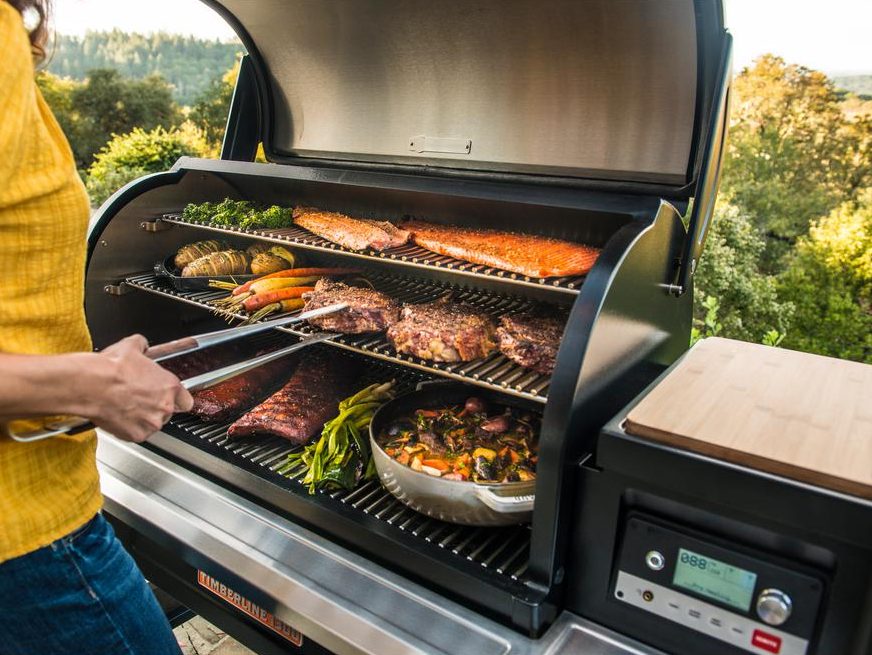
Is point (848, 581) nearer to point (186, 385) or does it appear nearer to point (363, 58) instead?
point (186, 385)

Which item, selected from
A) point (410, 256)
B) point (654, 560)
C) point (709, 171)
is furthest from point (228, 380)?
point (709, 171)

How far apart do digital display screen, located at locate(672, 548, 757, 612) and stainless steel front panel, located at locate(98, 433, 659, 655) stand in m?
0.26

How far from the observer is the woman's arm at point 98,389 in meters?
1.20

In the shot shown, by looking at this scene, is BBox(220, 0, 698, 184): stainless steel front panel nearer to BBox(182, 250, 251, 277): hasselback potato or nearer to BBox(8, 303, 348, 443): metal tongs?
BBox(182, 250, 251, 277): hasselback potato

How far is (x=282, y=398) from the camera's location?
108 inches

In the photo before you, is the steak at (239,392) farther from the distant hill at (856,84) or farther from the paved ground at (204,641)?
the distant hill at (856,84)

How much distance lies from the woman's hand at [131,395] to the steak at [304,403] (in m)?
1.15

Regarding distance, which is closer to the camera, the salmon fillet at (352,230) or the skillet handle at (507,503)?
the skillet handle at (507,503)

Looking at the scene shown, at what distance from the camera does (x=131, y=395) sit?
4.34 feet

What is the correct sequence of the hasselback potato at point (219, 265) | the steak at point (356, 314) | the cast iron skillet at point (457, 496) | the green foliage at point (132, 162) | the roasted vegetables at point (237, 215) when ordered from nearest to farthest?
1. the cast iron skillet at point (457, 496)
2. the steak at point (356, 314)
3. the roasted vegetables at point (237, 215)
4. the hasselback potato at point (219, 265)
5. the green foliage at point (132, 162)

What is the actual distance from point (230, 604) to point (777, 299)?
17989 mm

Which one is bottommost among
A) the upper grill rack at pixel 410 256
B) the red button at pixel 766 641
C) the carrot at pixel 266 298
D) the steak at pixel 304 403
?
the steak at pixel 304 403

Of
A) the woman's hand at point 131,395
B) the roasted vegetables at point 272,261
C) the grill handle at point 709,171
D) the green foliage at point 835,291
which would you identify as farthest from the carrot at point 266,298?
the green foliage at point 835,291

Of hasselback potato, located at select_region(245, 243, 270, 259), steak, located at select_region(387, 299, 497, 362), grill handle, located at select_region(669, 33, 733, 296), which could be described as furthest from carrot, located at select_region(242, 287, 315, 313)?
grill handle, located at select_region(669, 33, 733, 296)
